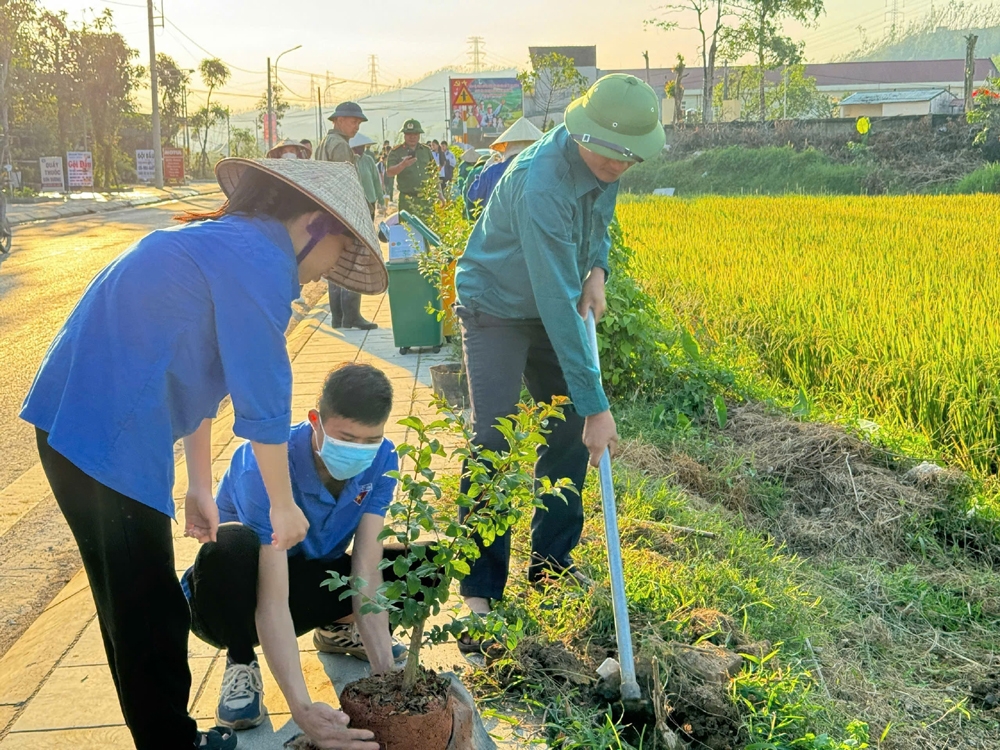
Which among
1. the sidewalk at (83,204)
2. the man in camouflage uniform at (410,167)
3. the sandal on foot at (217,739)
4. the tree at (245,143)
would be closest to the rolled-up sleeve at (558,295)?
the sandal on foot at (217,739)

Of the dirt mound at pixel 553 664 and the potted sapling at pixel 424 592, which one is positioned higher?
the potted sapling at pixel 424 592

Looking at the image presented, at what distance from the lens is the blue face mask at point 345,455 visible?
2395mm

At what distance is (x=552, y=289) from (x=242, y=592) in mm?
1133

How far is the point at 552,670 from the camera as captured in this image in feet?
9.06

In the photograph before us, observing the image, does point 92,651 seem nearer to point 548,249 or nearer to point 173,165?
point 548,249

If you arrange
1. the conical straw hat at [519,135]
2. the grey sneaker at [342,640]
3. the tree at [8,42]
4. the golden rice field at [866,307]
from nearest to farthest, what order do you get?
the grey sneaker at [342,640], the golden rice field at [866,307], the conical straw hat at [519,135], the tree at [8,42]

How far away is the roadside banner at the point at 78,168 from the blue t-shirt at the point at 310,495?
29.9m

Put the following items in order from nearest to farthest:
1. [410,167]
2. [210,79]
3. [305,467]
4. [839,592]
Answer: [305,467] < [839,592] < [410,167] < [210,79]

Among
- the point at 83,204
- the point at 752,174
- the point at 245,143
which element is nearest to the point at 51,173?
the point at 83,204

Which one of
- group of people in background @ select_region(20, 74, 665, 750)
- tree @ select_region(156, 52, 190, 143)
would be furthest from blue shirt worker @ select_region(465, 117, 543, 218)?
tree @ select_region(156, 52, 190, 143)

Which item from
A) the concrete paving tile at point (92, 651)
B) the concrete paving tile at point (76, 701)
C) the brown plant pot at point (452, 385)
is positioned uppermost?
the brown plant pot at point (452, 385)

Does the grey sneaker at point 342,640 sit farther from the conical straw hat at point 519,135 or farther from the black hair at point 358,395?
the conical straw hat at point 519,135

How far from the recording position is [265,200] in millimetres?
2084

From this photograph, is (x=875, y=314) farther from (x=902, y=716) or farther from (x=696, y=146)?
(x=696, y=146)
